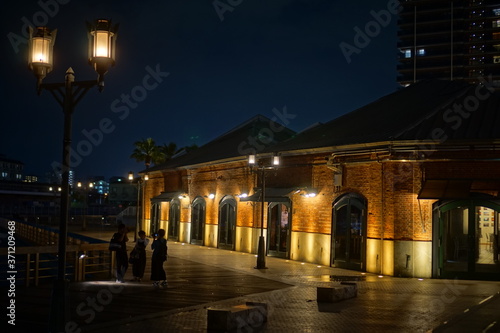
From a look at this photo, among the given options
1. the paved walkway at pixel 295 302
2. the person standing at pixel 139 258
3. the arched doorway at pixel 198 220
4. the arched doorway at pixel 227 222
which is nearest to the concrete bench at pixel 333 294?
the paved walkway at pixel 295 302

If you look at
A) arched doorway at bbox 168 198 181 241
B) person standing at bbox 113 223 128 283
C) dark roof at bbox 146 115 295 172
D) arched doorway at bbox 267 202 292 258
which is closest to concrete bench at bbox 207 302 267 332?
person standing at bbox 113 223 128 283

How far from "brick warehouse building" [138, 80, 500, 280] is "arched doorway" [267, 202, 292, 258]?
0.17ft

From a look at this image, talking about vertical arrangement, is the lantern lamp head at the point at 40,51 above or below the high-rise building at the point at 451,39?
below

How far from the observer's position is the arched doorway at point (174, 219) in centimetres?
3759

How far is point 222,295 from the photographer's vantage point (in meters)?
15.0

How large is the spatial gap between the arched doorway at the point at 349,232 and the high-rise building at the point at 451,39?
263 feet

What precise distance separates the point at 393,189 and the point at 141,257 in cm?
932

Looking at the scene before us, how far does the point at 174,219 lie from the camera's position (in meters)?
38.2

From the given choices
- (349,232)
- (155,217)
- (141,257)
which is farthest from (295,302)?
(155,217)

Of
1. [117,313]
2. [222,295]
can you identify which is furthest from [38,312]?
[222,295]

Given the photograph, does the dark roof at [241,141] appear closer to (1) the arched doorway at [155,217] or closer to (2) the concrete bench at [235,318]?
(1) the arched doorway at [155,217]

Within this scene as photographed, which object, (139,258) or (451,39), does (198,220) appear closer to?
(139,258)

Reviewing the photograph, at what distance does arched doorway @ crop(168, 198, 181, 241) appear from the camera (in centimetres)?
3759

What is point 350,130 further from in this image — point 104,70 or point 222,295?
point 104,70
